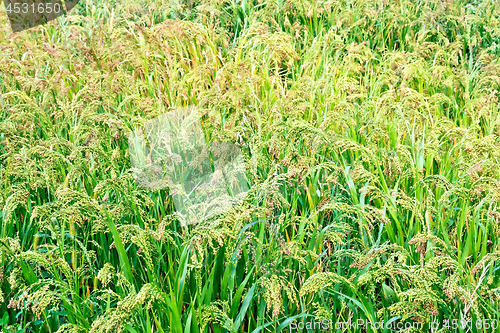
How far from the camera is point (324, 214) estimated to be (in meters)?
2.40

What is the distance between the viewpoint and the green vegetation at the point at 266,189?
5.80ft

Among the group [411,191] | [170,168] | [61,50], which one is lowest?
[411,191]

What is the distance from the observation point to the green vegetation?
5.80ft

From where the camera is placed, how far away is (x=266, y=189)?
1930 mm

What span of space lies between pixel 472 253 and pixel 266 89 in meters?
1.94

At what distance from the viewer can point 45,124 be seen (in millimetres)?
3059

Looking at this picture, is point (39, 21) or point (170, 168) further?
point (39, 21)

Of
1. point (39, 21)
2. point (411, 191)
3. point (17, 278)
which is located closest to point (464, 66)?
point (411, 191)

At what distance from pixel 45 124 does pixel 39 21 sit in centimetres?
244

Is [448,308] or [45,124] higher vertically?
[45,124]

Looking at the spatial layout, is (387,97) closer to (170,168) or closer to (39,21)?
(170,168)

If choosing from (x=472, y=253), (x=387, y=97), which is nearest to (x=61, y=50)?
(x=387, y=97)

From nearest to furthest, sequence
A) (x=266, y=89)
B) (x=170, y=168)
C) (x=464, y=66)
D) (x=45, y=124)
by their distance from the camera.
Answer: (x=170, y=168), (x=45, y=124), (x=266, y=89), (x=464, y=66)

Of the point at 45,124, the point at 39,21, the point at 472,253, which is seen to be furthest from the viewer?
the point at 39,21
